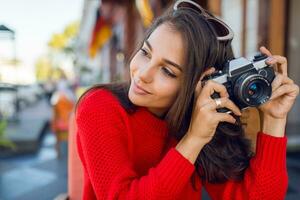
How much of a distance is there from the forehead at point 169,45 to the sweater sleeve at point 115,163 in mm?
218

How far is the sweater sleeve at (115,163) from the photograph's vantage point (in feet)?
3.46

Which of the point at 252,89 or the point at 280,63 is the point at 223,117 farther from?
the point at 280,63

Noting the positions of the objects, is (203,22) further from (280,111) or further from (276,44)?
(276,44)

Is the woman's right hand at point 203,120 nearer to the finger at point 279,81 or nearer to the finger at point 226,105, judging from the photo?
the finger at point 226,105

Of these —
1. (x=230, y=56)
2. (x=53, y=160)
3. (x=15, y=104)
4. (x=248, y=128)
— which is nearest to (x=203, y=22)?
(x=230, y=56)

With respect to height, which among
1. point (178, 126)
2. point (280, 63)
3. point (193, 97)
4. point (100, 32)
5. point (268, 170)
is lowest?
point (268, 170)

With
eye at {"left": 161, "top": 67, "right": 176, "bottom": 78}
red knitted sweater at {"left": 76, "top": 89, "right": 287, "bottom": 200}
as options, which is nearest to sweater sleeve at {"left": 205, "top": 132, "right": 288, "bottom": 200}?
red knitted sweater at {"left": 76, "top": 89, "right": 287, "bottom": 200}

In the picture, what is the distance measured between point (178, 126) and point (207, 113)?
0.22 meters

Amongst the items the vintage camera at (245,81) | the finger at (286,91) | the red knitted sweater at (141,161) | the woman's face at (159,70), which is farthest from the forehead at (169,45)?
the finger at (286,91)

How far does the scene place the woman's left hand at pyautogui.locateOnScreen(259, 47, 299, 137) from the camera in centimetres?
124

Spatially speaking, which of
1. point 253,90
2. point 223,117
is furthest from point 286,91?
point 223,117

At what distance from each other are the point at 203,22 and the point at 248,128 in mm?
444

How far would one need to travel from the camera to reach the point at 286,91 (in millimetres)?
1255

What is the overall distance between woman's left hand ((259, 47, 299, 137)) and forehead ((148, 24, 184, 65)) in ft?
0.92
